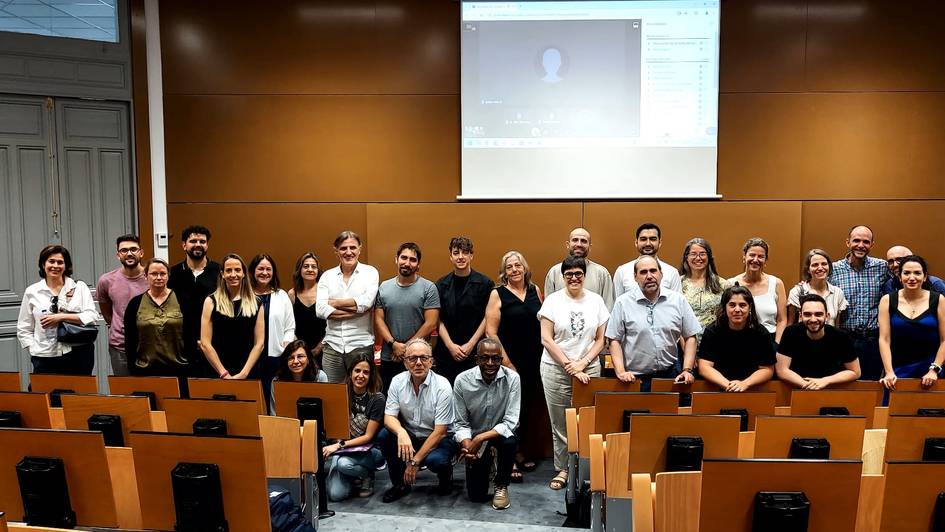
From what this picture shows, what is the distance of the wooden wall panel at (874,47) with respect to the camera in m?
5.84

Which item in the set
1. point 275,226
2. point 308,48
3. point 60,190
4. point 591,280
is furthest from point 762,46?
point 60,190

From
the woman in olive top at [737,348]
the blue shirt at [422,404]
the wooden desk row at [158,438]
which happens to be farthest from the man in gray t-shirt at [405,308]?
the woman in olive top at [737,348]

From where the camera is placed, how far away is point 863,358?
16.0ft

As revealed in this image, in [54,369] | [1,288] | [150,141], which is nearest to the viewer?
[54,369]

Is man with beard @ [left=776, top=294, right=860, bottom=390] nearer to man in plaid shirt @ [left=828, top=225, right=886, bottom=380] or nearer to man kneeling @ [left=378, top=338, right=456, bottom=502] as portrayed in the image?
man in plaid shirt @ [left=828, top=225, right=886, bottom=380]

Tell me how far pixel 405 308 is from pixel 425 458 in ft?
3.52

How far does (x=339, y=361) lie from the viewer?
4867 mm

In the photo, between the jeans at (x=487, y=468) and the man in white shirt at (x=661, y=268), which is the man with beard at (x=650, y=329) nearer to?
the man in white shirt at (x=661, y=268)

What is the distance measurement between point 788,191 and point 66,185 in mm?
6343

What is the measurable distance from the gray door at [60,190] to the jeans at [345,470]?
3.07 metres

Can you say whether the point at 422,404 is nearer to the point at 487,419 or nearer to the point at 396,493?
the point at 487,419

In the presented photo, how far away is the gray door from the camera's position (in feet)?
19.0

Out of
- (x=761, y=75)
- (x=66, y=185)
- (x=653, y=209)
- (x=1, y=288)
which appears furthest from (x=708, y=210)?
(x=1, y=288)

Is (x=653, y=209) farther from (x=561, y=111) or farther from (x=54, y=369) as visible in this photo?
(x=54, y=369)
